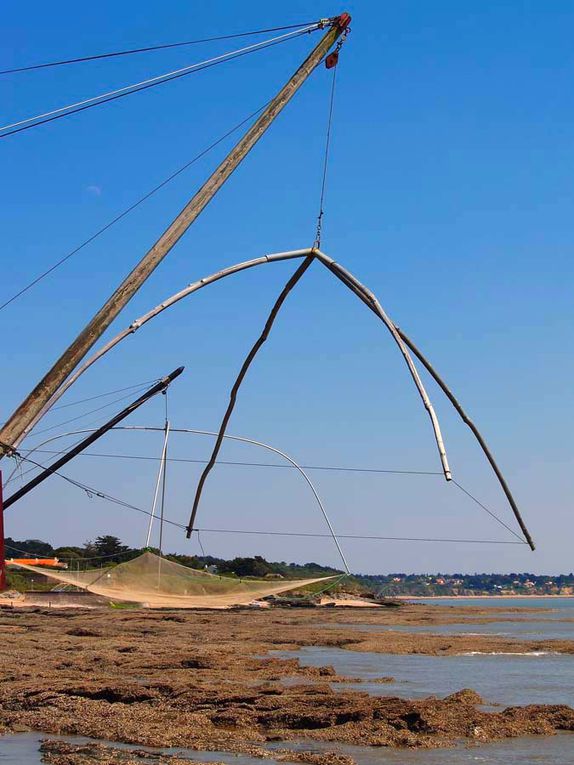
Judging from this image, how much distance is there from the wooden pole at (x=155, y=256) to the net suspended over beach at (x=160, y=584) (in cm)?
2248

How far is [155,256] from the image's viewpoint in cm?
872

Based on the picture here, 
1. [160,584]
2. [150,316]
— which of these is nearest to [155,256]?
[150,316]

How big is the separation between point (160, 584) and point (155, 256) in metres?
23.8

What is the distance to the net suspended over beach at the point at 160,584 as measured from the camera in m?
30.7

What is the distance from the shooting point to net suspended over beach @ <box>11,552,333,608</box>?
3070 centimetres

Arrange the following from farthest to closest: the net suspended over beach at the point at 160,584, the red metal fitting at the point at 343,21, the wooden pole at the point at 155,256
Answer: the net suspended over beach at the point at 160,584
the red metal fitting at the point at 343,21
the wooden pole at the point at 155,256

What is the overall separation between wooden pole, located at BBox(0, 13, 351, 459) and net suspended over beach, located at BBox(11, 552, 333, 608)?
22.5 metres

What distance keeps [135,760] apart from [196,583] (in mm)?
23302

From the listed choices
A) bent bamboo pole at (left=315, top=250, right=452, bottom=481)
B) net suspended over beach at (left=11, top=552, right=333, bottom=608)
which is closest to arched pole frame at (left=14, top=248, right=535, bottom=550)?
bent bamboo pole at (left=315, top=250, right=452, bottom=481)

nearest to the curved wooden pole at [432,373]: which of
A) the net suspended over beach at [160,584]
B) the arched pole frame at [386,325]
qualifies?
the arched pole frame at [386,325]

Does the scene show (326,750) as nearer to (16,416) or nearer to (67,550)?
(16,416)

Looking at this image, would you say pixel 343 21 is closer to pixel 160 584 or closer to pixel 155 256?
pixel 155 256

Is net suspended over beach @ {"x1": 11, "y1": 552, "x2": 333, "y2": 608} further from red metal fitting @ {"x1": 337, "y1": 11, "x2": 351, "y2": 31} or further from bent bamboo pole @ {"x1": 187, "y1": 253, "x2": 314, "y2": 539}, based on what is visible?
red metal fitting @ {"x1": 337, "y1": 11, "x2": 351, "y2": 31}

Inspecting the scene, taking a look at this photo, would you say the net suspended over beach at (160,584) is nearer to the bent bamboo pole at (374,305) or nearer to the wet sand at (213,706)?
the wet sand at (213,706)
